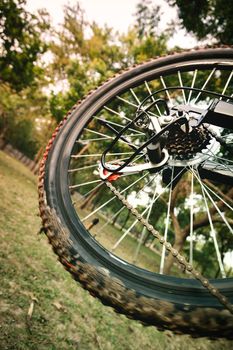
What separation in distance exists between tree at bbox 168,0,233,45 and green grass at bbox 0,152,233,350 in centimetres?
462

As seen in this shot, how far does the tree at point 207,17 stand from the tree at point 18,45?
9694 mm

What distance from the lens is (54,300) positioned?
10.5 feet

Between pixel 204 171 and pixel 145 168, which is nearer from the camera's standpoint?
pixel 145 168

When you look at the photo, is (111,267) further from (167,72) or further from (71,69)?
(71,69)

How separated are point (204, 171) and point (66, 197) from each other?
999 mm

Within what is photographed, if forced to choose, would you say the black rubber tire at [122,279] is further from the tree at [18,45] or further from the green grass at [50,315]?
the tree at [18,45]

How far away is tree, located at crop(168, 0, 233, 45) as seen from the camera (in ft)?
14.1

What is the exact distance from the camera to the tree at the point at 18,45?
457 inches

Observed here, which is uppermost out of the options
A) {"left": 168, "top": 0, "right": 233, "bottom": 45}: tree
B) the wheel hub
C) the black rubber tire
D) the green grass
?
{"left": 168, "top": 0, "right": 233, "bottom": 45}: tree

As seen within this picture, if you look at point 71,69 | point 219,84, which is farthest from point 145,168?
point 71,69

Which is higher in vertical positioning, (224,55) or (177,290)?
(224,55)

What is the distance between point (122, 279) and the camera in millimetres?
1199

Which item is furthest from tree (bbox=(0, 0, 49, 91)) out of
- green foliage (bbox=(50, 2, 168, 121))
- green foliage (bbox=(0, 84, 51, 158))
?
green foliage (bbox=(0, 84, 51, 158))

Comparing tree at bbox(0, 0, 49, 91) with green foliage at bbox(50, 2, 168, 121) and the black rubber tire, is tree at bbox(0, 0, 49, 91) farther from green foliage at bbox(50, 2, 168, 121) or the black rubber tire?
the black rubber tire
